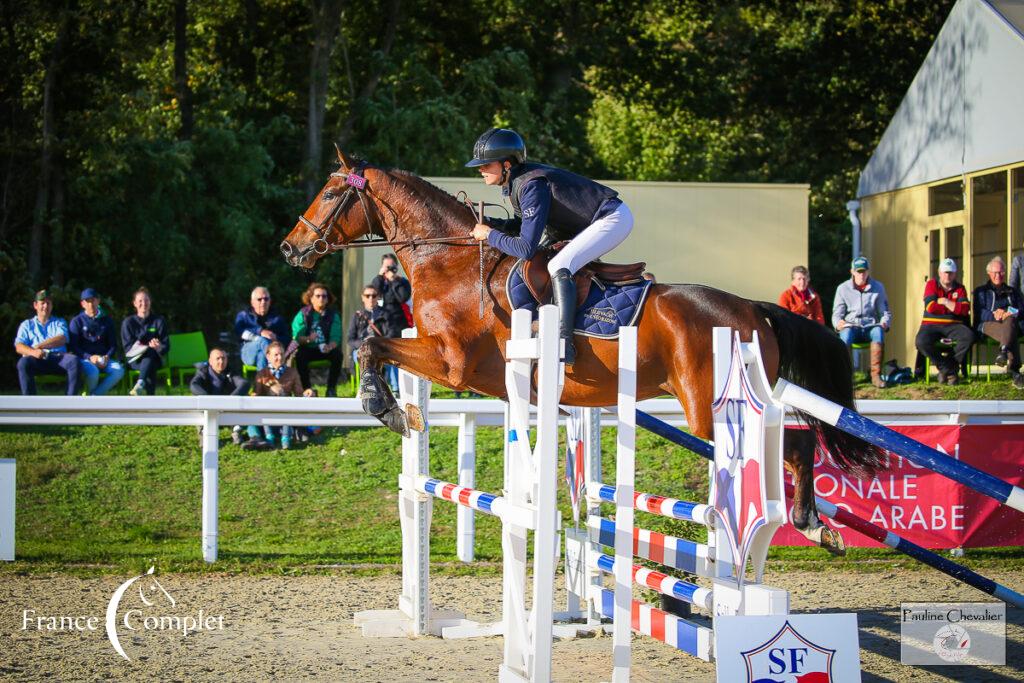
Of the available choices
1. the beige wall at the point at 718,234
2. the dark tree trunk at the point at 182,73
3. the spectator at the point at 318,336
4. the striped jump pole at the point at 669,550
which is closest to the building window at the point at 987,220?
the beige wall at the point at 718,234

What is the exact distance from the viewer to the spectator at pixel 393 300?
1168 cm

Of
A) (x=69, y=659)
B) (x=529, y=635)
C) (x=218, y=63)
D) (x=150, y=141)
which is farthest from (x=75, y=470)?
(x=218, y=63)

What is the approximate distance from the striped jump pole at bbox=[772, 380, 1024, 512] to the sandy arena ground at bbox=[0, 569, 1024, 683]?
1.85m

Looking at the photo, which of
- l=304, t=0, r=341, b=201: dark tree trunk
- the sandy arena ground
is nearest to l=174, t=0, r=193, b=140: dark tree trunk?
l=304, t=0, r=341, b=201: dark tree trunk

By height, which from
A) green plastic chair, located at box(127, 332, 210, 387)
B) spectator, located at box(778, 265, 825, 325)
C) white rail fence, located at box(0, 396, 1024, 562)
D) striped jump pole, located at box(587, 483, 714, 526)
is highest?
spectator, located at box(778, 265, 825, 325)

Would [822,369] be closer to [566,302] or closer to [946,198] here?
[566,302]

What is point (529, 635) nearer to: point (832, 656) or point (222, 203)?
point (832, 656)

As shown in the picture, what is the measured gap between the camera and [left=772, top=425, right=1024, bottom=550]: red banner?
8312 millimetres

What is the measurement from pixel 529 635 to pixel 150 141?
50.5ft

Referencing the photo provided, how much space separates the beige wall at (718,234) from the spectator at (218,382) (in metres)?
4.08

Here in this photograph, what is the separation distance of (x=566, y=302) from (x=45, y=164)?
1366cm

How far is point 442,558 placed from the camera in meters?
8.67

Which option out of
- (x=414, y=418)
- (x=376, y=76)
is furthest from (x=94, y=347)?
(x=376, y=76)

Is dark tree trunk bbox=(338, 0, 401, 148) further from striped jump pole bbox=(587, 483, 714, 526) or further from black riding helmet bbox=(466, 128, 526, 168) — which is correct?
striped jump pole bbox=(587, 483, 714, 526)
